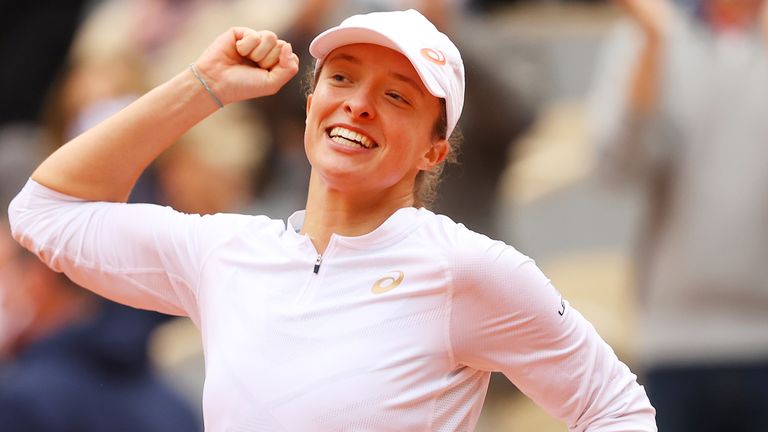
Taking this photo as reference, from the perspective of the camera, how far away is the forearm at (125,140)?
273 centimetres

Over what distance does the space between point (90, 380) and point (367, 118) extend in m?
2.30

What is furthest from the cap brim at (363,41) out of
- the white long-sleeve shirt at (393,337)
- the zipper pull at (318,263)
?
the zipper pull at (318,263)

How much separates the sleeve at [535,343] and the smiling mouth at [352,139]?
24 cm

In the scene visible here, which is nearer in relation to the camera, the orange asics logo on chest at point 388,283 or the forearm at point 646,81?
the orange asics logo on chest at point 388,283

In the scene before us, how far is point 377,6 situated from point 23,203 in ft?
9.08

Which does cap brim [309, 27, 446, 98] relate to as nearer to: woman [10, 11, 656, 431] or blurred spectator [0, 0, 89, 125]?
woman [10, 11, 656, 431]

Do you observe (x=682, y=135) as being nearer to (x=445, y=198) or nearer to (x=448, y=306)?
(x=445, y=198)

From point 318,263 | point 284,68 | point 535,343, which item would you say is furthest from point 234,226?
point 535,343

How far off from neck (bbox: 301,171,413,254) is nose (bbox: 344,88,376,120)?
5.8 inches

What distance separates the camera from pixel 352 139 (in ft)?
8.20

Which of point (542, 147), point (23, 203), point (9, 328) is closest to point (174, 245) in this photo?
point (23, 203)

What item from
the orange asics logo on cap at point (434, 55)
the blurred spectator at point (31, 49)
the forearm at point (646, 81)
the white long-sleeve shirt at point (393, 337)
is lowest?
the blurred spectator at point (31, 49)

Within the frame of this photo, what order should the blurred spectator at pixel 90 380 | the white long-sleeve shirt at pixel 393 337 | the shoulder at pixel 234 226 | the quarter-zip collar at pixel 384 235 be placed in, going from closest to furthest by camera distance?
the white long-sleeve shirt at pixel 393 337, the quarter-zip collar at pixel 384 235, the shoulder at pixel 234 226, the blurred spectator at pixel 90 380

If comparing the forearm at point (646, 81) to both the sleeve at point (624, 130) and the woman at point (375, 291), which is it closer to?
the sleeve at point (624, 130)
